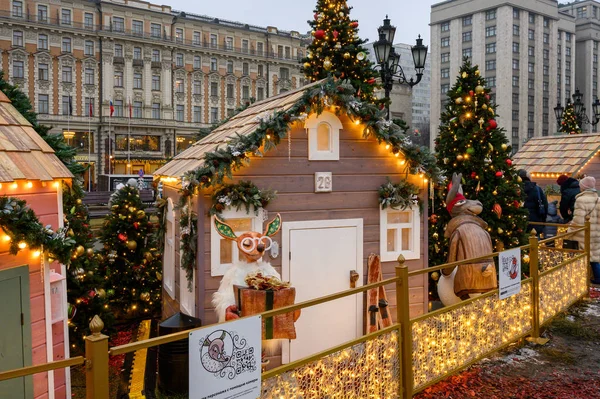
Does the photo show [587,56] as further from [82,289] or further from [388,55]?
[82,289]

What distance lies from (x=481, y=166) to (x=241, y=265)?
19.5 feet

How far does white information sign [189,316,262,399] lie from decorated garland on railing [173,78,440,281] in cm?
282

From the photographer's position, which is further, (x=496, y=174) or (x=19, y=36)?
(x=19, y=36)

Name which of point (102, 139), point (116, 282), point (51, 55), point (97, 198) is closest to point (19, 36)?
point (51, 55)

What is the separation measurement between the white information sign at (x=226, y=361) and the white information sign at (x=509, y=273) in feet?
12.8

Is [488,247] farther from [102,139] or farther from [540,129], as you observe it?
[540,129]

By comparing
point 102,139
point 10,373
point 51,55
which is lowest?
point 10,373

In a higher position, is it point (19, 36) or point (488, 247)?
point (19, 36)

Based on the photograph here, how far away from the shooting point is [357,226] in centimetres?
748

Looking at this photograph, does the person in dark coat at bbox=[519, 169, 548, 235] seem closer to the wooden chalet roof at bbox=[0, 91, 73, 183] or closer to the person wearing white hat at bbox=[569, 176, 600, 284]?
the person wearing white hat at bbox=[569, 176, 600, 284]

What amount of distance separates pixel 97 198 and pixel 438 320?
2691 cm

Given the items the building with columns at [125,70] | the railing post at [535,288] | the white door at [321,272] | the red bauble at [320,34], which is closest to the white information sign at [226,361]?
the white door at [321,272]

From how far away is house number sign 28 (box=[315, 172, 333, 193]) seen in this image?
723 cm

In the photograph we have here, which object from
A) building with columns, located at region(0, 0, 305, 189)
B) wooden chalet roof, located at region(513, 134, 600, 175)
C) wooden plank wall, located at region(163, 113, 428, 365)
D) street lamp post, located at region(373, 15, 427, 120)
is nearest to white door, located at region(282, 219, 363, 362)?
wooden plank wall, located at region(163, 113, 428, 365)
